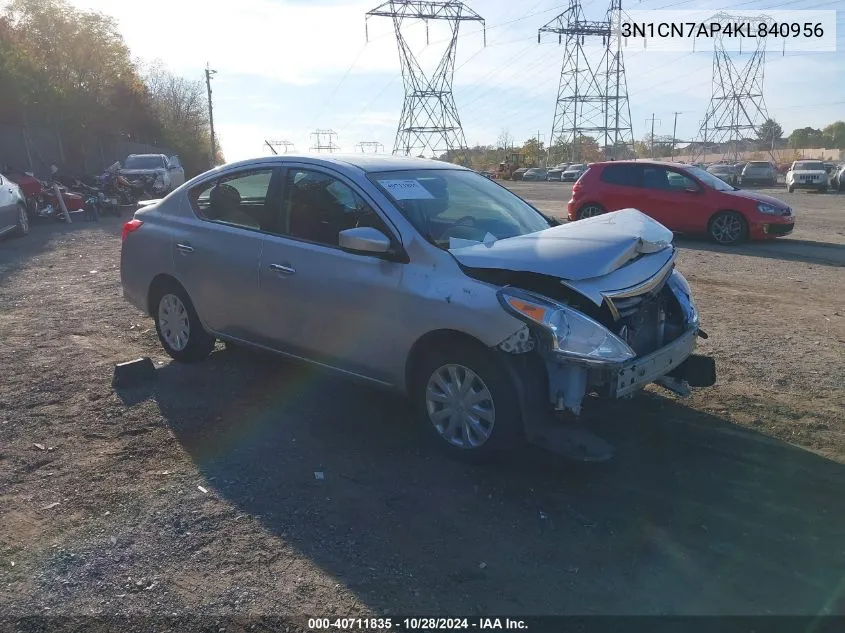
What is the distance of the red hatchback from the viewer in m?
13.6

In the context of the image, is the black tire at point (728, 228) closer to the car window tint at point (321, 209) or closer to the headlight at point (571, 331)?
the car window tint at point (321, 209)

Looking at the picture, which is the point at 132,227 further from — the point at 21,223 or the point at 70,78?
the point at 70,78

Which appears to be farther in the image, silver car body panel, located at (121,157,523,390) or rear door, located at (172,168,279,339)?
rear door, located at (172,168,279,339)

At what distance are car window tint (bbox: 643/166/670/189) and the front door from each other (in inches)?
431

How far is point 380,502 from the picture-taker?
3.90 meters

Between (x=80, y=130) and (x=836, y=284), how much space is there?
35887mm

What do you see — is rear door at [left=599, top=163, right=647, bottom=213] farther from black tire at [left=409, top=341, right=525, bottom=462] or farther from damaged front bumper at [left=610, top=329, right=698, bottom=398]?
black tire at [left=409, top=341, right=525, bottom=462]

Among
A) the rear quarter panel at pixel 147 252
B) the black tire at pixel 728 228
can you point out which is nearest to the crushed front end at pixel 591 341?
the rear quarter panel at pixel 147 252

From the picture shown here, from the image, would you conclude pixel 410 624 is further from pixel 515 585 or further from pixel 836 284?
pixel 836 284

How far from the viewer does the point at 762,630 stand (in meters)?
2.88

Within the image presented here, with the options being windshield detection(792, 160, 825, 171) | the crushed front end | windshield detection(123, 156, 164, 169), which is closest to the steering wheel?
the crushed front end

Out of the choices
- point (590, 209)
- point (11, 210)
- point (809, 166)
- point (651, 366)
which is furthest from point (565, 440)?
point (809, 166)

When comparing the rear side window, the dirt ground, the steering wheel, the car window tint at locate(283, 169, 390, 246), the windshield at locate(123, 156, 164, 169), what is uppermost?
the windshield at locate(123, 156, 164, 169)

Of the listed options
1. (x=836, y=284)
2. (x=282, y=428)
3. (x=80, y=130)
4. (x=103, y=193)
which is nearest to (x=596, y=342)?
(x=282, y=428)
